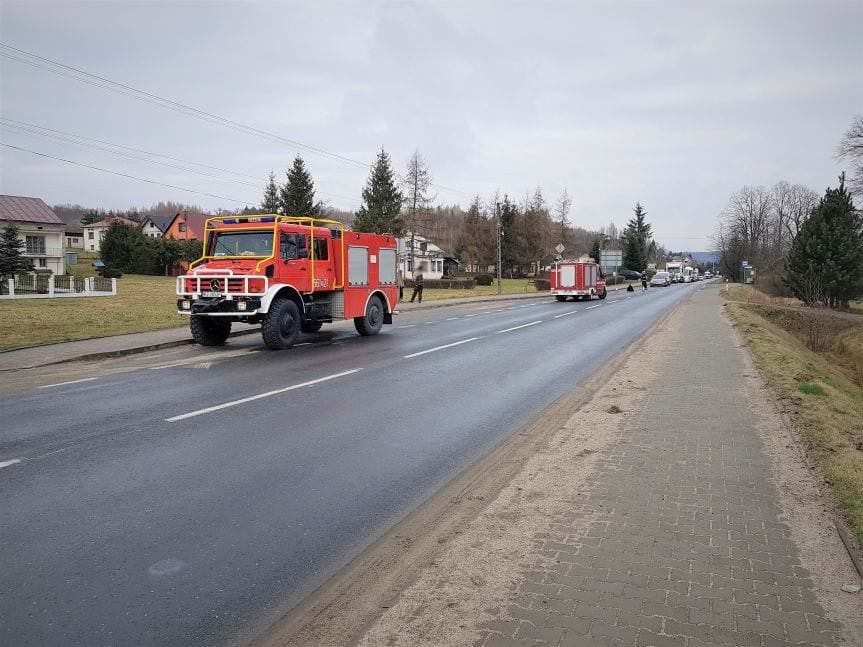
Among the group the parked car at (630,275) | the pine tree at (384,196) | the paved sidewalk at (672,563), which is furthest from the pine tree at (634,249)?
the paved sidewalk at (672,563)

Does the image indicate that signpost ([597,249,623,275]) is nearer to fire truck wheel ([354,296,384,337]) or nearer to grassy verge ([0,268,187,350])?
grassy verge ([0,268,187,350])

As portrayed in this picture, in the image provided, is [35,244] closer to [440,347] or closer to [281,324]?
[281,324]

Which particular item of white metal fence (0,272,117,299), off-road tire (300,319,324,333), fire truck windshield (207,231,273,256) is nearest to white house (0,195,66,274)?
white metal fence (0,272,117,299)

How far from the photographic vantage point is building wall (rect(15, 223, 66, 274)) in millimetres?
46750

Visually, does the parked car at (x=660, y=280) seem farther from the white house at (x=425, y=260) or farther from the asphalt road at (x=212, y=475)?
the asphalt road at (x=212, y=475)

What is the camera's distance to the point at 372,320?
17266 millimetres

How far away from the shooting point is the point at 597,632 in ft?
9.90

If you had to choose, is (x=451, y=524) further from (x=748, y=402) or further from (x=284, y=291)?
(x=284, y=291)

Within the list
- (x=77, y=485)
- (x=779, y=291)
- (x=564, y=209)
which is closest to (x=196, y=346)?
(x=77, y=485)

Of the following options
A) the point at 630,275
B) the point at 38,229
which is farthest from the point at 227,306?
the point at 630,275

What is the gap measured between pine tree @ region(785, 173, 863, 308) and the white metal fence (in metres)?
38.7

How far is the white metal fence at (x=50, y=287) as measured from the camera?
28.9 metres

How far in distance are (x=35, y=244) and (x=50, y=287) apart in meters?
21.6

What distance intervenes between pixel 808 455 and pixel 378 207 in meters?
56.6
